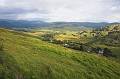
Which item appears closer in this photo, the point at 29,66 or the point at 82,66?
the point at 29,66

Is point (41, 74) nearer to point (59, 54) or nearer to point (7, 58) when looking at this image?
point (7, 58)

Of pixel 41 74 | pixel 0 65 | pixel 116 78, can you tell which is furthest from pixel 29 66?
pixel 116 78

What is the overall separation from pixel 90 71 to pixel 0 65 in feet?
131

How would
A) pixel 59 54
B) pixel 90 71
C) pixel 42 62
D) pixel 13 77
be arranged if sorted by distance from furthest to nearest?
1. pixel 59 54
2. pixel 90 71
3. pixel 42 62
4. pixel 13 77

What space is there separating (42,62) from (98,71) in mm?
27133

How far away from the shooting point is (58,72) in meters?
91.0

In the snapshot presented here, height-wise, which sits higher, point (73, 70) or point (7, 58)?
point (7, 58)

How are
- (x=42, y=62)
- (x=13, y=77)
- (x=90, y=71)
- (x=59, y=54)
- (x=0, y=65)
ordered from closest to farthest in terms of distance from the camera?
(x=13, y=77) < (x=0, y=65) < (x=42, y=62) < (x=90, y=71) < (x=59, y=54)

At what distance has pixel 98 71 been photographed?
108500mm

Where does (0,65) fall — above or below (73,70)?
above

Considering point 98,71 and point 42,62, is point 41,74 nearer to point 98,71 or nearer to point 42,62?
point 42,62

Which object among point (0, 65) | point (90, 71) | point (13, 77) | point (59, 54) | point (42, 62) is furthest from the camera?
point (59, 54)

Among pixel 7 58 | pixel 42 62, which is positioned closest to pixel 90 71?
pixel 42 62

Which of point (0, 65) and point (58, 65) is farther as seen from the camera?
point (58, 65)
